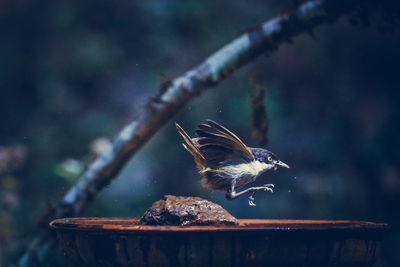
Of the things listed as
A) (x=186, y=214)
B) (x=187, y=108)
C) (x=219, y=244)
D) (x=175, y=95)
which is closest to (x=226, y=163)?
(x=186, y=214)

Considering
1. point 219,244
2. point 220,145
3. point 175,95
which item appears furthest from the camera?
point 175,95

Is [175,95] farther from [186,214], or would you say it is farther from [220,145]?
[186,214]

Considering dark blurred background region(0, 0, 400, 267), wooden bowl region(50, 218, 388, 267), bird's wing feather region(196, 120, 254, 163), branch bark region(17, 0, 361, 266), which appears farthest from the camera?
dark blurred background region(0, 0, 400, 267)

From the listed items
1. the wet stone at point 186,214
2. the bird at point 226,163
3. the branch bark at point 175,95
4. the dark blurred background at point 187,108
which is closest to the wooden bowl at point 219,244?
the wet stone at point 186,214

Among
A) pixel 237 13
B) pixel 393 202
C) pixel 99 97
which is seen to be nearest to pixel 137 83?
pixel 99 97

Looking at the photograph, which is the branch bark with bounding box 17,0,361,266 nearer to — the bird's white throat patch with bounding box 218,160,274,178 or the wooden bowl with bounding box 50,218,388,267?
the bird's white throat patch with bounding box 218,160,274,178

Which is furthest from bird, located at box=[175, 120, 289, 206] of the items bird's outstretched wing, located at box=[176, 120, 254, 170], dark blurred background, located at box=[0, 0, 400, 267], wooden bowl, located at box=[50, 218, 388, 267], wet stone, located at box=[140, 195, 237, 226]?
dark blurred background, located at box=[0, 0, 400, 267]

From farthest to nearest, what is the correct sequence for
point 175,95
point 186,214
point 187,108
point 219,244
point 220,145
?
point 187,108 → point 175,95 → point 220,145 → point 186,214 → point 219,244
